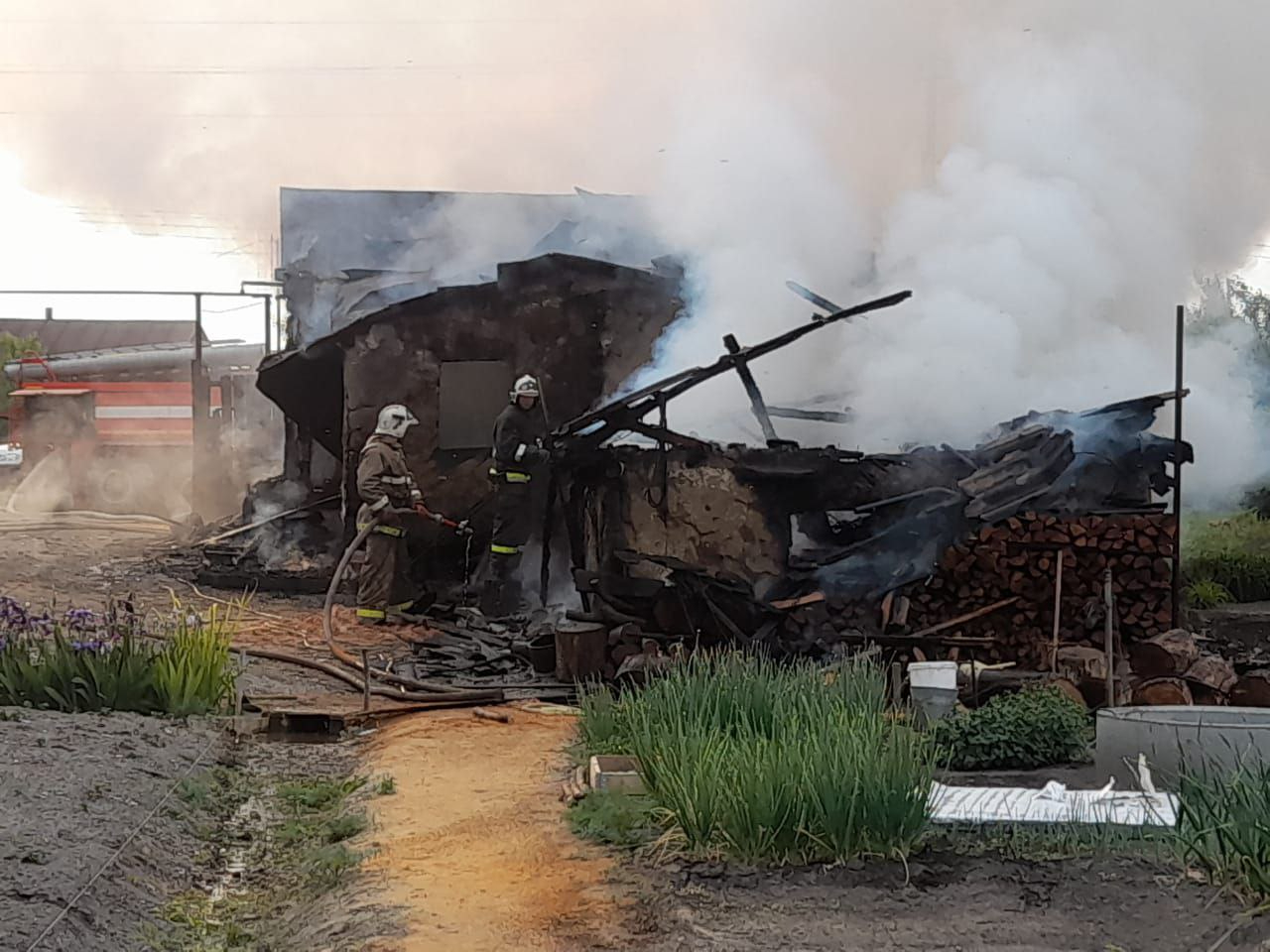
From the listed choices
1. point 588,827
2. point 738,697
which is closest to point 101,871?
point 588,827

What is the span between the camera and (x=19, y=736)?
8.65 m

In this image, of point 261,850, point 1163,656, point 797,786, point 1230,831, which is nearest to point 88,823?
point 261,850

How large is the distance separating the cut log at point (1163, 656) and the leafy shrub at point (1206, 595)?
7301mm

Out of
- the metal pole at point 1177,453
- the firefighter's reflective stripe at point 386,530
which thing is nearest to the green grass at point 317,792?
the metal pole at point 1177,453

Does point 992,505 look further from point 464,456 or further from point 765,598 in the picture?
point 464,456

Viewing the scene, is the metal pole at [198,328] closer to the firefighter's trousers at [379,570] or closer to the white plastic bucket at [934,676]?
the firefighter's trousers at [379,570]

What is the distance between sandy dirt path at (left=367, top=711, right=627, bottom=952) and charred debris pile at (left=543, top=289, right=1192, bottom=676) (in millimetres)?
2256

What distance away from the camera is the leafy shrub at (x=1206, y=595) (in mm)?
18641

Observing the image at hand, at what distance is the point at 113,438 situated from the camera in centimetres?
2981

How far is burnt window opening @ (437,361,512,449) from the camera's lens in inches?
716

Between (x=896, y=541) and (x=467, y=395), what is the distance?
23.6 feet

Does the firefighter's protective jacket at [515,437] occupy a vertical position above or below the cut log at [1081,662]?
above

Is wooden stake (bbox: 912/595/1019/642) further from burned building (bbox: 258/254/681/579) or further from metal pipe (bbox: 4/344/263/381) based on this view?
metal pipe (bbox: 4/344/263/381)

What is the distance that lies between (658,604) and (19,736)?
17.4 ft
